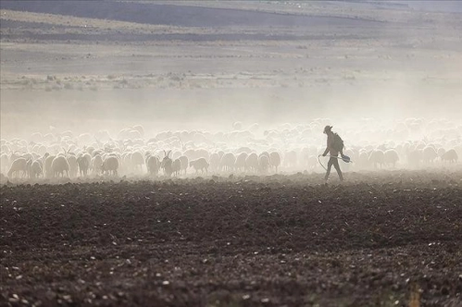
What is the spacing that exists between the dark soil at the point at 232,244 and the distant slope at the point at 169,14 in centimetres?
8439

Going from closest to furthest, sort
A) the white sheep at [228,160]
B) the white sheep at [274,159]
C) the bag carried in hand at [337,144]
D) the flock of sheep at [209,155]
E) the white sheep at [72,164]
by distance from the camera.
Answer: the bag carried in hand at [337,144] → the flock of sheep at [209,155] → the white sheep at [72,164] → the white sheep at [228,160] → the white sheep at [274,159]

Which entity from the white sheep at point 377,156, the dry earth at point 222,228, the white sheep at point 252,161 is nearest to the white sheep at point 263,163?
the white sheep at point 252,161

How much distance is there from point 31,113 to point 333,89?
2090 centimetres

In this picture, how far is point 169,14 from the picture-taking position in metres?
109

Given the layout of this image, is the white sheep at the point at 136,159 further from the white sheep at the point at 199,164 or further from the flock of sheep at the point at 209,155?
the white sheep at the point at 199,164

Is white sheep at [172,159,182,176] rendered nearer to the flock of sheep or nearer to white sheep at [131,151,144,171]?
the flock of sheep

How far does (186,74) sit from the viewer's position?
7319 cm

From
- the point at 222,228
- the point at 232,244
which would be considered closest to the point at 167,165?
the point at 222,228

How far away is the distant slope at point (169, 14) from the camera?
344 feet

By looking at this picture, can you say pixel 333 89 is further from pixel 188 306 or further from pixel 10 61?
pixel 188 306

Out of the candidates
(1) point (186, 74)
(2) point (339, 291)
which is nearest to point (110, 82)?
(1) point (186, 74)

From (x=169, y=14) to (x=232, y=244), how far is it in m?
95.3

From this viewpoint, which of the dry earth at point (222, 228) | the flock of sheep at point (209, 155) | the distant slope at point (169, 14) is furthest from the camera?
the distant slope at point (169, 14)

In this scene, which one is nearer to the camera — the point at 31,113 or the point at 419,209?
the point at 419,209
